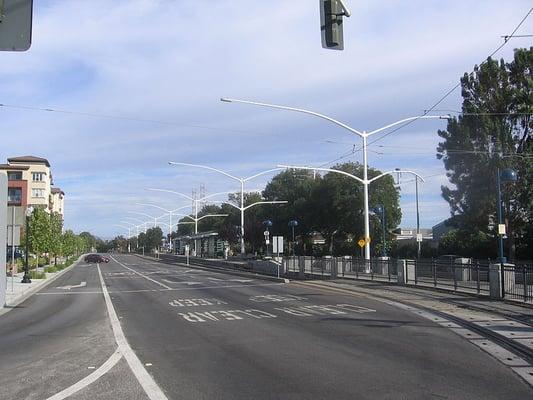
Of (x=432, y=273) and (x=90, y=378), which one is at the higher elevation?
(x=432, y=273)

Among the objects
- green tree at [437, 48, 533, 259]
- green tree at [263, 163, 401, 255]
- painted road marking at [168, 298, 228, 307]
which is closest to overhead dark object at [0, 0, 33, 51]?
painted road marking at [168, 298, 228, 307]

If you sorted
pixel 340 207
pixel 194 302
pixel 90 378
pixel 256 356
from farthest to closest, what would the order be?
pixel 340 207 < pixel 194 302 < pixel 256 356 < pixel 90 378

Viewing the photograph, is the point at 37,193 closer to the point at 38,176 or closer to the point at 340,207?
the point at 38,176

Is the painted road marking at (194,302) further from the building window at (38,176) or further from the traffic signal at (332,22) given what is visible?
the building window at (38,176)

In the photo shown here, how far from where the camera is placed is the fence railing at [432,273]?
2016cm

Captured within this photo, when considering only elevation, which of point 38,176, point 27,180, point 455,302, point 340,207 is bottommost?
point 455,302

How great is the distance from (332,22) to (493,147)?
35.2m

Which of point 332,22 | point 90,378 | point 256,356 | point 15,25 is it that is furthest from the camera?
point 256,356

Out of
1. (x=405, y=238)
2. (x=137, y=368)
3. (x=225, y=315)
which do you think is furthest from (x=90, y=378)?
(x=405, y=238)

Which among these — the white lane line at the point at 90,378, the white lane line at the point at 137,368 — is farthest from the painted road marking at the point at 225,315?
the white lane line at the point at 90,378

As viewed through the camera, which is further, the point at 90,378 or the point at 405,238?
the point at 405,238

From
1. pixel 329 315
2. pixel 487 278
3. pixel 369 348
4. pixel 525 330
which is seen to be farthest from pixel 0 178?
pixel 487 278

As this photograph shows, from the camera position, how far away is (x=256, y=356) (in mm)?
10219

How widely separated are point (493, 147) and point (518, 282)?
922 inches
